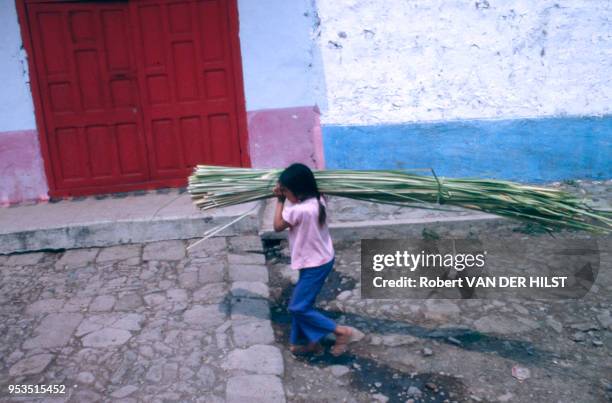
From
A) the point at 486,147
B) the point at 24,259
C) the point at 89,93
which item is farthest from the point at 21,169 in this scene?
the point at 486,147

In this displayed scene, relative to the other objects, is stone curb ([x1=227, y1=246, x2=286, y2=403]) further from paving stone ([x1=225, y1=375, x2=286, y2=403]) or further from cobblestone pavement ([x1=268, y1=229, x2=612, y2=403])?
cobblestone pavement ([x1=268, y1=229, x2=612, y2=403])

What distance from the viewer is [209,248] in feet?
15.8

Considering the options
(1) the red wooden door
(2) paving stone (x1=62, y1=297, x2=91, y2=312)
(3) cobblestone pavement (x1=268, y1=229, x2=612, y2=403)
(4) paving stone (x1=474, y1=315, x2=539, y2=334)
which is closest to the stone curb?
(3) cobblestone pavement (x1=268, y1=229, x2=612, y2=403)

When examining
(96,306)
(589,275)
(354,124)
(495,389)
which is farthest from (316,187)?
(354,124)

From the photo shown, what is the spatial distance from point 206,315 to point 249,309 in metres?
0.28

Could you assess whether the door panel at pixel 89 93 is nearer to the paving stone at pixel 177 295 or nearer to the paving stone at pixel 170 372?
the paving stone at pixel 177 295

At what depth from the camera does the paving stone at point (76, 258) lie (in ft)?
15.3

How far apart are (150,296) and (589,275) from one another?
3075 mm

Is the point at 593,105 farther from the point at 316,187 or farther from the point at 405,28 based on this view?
the point at 316,187

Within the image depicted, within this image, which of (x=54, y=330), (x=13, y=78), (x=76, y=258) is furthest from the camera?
(x=13, y=78)

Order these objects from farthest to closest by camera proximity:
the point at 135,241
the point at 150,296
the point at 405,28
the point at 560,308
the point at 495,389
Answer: the point at 405,28, the point at 135,241, the point at 150,296, the point at 560,308, the point at 495,389

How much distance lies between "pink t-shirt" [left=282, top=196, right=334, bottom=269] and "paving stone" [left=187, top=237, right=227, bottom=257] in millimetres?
1585

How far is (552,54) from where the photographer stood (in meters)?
5.96

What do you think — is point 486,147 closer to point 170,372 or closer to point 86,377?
point 170,372
